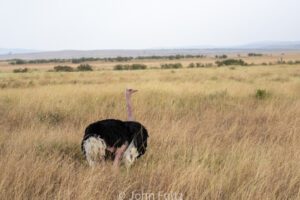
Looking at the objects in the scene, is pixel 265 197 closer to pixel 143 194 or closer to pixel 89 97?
pixel 143 194

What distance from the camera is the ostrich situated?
14.4 feet

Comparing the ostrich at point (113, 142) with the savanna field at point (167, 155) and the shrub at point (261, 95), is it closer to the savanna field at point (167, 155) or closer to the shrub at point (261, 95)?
A: the savanna field at point (167, 155)

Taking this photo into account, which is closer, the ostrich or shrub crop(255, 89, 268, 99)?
the ostrich

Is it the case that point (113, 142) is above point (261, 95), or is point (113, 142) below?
above

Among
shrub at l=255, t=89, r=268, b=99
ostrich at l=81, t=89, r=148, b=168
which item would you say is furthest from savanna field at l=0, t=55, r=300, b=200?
shrub at l=255, t=89, r=268, b=99

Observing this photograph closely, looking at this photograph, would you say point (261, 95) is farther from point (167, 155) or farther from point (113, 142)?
point (113, 142)

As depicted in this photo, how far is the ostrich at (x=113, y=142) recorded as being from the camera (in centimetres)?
439

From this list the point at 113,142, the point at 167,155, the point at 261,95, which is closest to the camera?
the point at 113,142

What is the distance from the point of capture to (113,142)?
4.45 m

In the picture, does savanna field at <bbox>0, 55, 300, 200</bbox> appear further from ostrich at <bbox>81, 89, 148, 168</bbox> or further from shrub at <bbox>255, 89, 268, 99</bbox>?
shrub at <bbox>255, 89, 268, 99</bbox>

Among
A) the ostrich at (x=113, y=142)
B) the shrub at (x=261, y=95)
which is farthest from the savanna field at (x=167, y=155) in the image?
the shrub at (x=261, y=95)

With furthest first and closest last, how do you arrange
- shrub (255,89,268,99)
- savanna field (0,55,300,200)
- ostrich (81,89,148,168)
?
1. shrub (255,89,268,99)
2. ostrich (81,89,148,168)
3. savanna field (0,55,300,200)

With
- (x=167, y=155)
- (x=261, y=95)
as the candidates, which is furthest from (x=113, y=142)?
(x=261, y=95)

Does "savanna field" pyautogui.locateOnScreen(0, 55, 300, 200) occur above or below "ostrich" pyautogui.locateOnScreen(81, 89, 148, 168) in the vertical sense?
below
